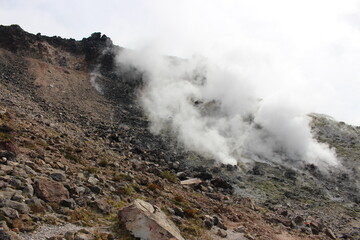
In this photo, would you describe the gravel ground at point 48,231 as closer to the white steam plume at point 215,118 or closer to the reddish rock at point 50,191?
the reddish rock at point 50,191

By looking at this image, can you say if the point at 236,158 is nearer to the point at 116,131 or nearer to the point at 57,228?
the point at 116,131

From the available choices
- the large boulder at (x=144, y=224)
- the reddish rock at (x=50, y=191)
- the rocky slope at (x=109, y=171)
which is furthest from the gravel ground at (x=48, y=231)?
the large boulder at (x=144, y=224)

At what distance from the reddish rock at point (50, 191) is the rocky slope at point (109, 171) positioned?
0.11 ft

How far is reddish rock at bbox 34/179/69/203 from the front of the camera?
34.0 ft

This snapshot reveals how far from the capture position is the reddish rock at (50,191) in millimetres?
10367

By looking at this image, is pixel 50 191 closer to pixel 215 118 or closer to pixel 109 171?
pixel 109 171

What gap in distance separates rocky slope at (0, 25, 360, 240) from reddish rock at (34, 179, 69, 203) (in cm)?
3

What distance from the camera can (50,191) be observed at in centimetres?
1066

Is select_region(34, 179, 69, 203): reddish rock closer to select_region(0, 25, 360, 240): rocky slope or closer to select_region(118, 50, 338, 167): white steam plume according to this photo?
select_region(0, 25, 360, 240): rocky slope

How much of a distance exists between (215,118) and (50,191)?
1197 inches

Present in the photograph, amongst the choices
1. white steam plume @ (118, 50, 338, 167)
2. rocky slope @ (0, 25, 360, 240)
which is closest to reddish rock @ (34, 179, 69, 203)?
rocky slope @ (0, 25, 360, 240)

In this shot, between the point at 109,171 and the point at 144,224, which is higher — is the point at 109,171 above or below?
below

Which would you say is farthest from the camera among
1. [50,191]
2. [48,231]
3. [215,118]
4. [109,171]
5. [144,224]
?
[215,118]

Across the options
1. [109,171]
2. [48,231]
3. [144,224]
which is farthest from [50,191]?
[109,171]
